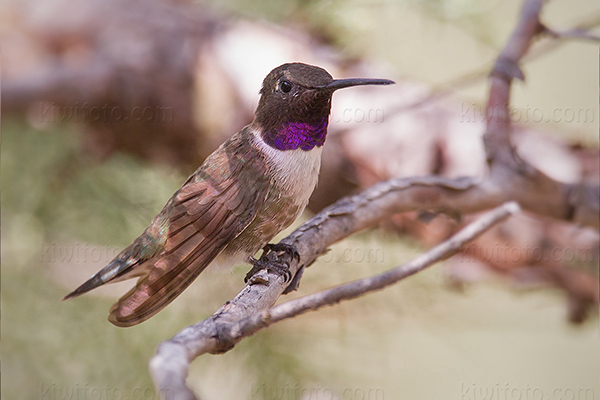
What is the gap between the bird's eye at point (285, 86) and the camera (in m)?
1.17

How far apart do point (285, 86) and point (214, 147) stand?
0.85 meters

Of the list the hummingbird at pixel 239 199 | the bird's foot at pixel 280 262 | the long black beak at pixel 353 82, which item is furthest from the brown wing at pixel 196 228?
the long black beak at pixel 353 82

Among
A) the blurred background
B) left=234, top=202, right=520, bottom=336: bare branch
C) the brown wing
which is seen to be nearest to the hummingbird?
the brown wing

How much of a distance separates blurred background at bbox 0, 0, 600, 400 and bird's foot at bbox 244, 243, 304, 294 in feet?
1.12

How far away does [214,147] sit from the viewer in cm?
199

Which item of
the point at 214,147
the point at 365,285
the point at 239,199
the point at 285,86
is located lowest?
the point at 214,147

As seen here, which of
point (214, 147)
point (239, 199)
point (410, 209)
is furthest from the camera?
point (214, 147)

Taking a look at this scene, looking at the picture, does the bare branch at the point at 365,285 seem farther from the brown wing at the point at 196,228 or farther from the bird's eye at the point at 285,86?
the bird's eye at the point at 285,86

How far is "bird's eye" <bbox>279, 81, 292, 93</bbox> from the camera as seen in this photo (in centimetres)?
117

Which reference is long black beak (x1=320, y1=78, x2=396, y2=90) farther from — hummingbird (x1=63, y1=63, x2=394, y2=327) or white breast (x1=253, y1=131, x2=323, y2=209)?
white breast (x1=253, y1=131, x2=323, y2=209)

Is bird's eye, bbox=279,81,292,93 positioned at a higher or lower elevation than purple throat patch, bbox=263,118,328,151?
higher

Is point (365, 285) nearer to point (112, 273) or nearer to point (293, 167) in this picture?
point (293, 167)

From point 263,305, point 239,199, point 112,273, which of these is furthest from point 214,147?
point 263,305

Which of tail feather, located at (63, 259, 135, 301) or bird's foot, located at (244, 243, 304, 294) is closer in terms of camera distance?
tail feather, located at (63, 259, 135, 301)
